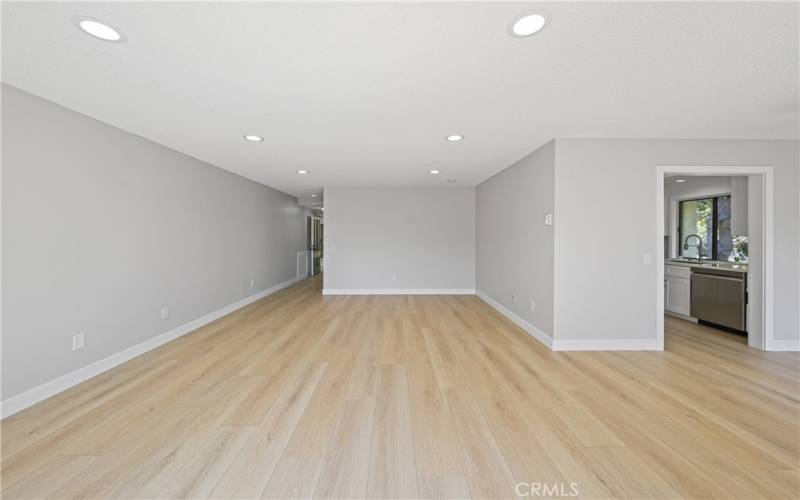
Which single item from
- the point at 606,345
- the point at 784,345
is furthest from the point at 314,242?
the point at 784,345

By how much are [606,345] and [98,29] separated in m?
4.84

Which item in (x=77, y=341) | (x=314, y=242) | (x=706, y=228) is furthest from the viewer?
(x=314, y=242)

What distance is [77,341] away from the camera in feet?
8.58

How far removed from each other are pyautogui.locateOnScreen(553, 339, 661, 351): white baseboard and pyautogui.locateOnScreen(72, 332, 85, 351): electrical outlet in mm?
4576

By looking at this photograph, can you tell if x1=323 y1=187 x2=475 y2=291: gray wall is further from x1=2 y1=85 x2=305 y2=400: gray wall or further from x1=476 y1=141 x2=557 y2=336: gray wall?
x1=2 y1=85 x2=305 y2=400: gray wall

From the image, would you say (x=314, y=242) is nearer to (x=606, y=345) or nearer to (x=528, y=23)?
(x=606, y=345)

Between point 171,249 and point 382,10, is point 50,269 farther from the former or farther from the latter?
point 382,10

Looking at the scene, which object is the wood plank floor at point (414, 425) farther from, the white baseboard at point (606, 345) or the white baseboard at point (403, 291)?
the white baseboard at point (403, 291)

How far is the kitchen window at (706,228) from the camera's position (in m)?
5.10

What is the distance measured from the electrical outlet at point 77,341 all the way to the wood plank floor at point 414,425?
333mm

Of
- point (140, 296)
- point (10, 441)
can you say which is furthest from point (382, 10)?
point (140, 296)

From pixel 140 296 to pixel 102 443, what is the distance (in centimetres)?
190

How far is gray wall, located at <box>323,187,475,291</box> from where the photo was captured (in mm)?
6754

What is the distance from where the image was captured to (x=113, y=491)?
4.88 feet
